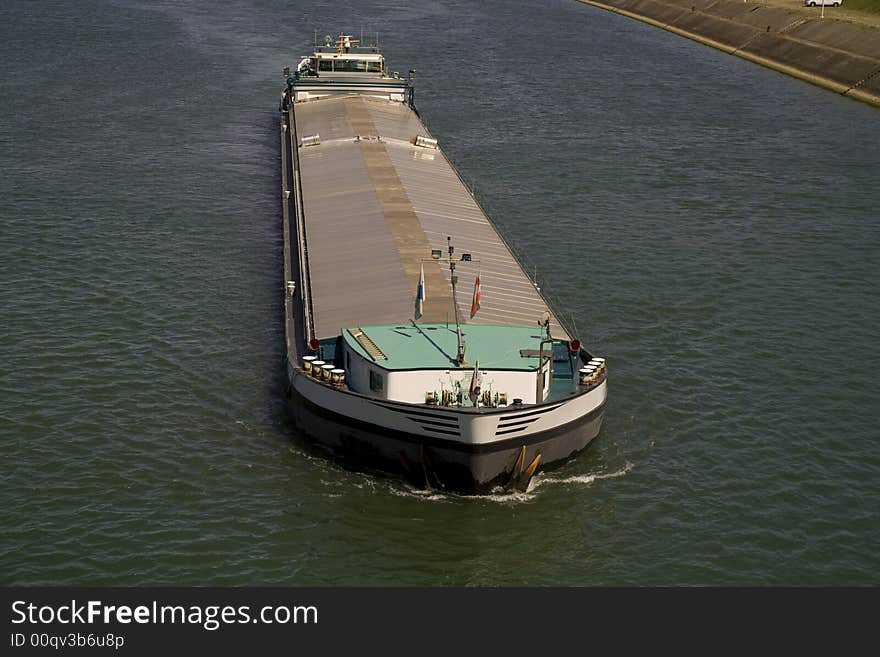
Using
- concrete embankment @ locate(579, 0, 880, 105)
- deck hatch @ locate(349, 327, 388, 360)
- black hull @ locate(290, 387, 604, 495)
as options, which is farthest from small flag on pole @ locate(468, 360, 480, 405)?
concrete embankment @ locate(579, 0, 880, 105)

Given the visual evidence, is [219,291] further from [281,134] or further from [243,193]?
[281,134]

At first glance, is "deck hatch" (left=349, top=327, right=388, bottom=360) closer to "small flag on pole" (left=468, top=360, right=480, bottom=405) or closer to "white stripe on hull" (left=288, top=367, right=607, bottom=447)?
"white stripe on hull" (left=288, top=367, right=607, bottom=447)

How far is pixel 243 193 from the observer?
6681 centimetres

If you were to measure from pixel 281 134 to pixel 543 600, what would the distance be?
51.2 m

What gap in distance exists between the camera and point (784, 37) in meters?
121

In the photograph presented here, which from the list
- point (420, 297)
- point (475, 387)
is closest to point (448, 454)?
point (475, 387)

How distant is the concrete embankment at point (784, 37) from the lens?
344ft

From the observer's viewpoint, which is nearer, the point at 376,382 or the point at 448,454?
the point at 448,454

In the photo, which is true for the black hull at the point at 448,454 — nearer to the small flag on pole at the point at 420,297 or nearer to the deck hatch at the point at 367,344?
the deck hatch at the point at 367,344

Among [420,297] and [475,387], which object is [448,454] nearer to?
[475,387]

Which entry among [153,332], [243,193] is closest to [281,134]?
[243,193]

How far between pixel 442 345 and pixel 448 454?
12.4 feet

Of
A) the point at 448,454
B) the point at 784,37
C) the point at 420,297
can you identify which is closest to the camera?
the point at 448,454

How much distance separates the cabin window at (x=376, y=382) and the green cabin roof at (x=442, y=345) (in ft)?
1.17
